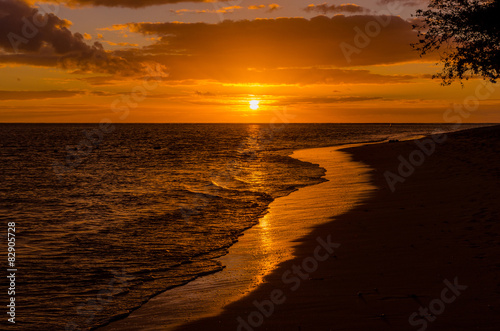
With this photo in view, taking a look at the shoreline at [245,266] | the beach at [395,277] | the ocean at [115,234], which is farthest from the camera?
the ocean at [115,234]

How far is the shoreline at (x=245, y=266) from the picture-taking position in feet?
24.8

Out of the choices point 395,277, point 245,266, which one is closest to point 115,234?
point 245,266

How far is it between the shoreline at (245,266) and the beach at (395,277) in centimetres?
35

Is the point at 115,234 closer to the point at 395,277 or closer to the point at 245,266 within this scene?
the point at 245,266

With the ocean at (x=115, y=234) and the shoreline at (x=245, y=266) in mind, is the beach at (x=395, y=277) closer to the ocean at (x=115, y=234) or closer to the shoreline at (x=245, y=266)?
the shoreline at (x=245, y=266)

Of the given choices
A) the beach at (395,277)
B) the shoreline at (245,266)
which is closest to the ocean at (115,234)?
the shoreline at (245,266)

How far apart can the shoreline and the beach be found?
349 mm

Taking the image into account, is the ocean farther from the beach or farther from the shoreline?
the beach

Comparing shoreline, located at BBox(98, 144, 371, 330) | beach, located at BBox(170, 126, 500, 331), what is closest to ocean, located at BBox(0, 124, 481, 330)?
shoreline, located at BBox(98, 144, 371, 330)

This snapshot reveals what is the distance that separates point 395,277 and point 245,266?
3331mm

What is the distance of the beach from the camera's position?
22.3 ft

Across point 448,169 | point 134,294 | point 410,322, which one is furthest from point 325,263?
point 448,169

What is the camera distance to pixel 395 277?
8430 millimetres

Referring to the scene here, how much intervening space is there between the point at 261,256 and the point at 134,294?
3306 mm
